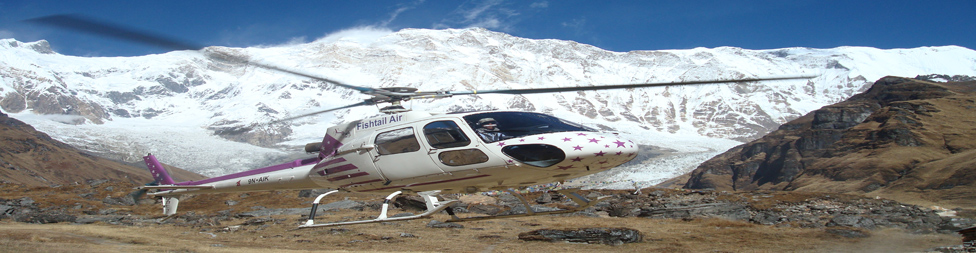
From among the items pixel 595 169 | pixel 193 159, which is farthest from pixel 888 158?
pixel 193 159

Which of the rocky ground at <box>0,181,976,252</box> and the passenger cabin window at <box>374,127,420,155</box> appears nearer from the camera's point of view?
the passenger cabin window at <box>374,127,420,155</box>

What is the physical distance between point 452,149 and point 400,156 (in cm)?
152

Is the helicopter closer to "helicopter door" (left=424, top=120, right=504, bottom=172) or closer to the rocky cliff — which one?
"helicopter door" (left=424, top=120, right=504, bottom=172)

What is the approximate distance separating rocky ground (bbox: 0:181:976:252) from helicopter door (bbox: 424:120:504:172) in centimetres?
1268

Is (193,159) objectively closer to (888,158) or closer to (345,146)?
(888,158)

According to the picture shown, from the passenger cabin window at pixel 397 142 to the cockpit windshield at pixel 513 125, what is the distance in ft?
4.73

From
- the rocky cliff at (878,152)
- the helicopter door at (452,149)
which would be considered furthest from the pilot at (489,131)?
the rocky cliff at (878,152)

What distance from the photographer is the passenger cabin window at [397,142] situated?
14.2 meters

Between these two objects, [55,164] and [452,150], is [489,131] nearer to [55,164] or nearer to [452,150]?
[452,150]

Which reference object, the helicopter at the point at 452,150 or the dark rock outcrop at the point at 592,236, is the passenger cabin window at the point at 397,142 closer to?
the helicopter at the point at 452,150

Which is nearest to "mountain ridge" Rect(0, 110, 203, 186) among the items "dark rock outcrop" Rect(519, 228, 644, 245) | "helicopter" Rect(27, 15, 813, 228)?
"dark rock outcrop" Rect(519, 228, 644, 245)

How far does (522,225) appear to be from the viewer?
37.3 metres

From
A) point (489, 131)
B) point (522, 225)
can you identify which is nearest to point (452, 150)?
point (489, 131)

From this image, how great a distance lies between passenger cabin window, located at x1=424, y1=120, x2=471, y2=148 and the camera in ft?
44.5
